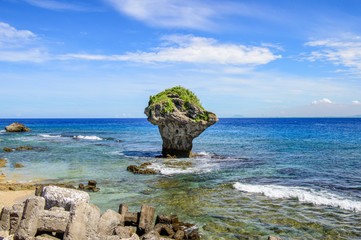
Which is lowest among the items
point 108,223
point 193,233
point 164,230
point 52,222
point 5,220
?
point 193,233

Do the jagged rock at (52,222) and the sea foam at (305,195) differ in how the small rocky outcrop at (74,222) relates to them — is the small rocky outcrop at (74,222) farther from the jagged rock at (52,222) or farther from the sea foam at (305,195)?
the sea foam at (305,195)

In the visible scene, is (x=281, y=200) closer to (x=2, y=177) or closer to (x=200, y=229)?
(x=200, y=229)

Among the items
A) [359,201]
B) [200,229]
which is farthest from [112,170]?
[359,201]

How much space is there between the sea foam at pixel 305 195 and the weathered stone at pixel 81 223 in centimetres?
1117

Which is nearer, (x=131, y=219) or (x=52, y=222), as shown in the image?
(x=52, y=222)

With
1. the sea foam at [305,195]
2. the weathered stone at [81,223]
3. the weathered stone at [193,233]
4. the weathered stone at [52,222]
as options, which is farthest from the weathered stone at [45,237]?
the sea foam at [305,195]

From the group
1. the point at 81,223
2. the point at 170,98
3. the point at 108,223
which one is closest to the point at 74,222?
the point at 81,223

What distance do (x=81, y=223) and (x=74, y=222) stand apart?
0.79 feet

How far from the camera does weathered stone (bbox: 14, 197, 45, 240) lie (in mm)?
8664

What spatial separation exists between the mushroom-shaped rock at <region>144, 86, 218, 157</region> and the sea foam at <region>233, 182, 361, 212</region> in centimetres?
1341

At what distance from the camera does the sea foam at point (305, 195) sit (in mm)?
15102

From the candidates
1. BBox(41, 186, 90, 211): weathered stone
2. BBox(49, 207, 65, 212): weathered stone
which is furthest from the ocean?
BBox(49, 207, 65, 212): weathered stone

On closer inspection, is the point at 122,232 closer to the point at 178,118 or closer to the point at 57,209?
the point at 57,209

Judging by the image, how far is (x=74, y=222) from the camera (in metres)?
8.58
